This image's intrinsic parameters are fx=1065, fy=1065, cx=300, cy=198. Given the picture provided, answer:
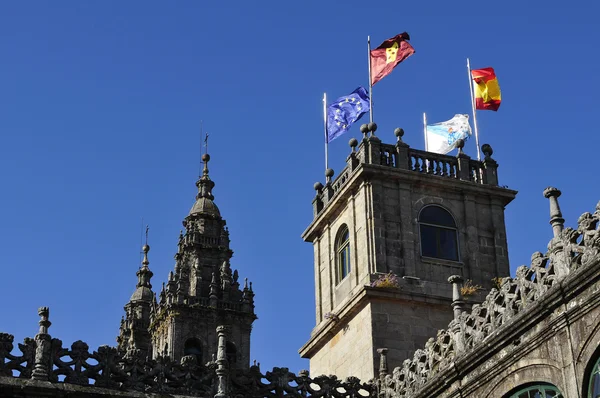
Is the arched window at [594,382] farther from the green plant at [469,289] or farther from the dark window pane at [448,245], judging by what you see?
the dark window pane at [448,245]

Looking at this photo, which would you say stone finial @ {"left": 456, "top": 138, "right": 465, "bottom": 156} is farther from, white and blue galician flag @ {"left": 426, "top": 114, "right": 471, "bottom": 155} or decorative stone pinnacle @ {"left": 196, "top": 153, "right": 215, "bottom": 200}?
decorative stone pinnacle @ {"left": 196, "top": 153, "right": 215, "bottom": 200}

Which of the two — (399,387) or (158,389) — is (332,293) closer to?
(399,387)

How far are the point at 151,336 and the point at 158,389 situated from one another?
47.9 m

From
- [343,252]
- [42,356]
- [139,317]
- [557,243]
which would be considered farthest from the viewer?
[139,317]

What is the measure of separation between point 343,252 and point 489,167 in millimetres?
4960

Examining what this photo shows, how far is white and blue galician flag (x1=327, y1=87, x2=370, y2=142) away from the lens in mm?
31562

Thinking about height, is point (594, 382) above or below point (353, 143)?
below

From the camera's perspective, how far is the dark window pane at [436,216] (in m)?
28.8

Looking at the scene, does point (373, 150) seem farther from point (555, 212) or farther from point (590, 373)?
point (590, 373)

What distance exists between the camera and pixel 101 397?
2056 cm

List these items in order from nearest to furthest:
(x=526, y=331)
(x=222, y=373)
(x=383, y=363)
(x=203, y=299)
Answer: (x=526, y=331) → (x=222, y=373) → (x=383, y=363) → (x=203, y=299)

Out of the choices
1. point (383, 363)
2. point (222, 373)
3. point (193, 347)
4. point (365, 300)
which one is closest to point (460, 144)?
point (365, 300)

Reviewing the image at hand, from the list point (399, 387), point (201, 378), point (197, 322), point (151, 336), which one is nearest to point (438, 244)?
point (399, 387)

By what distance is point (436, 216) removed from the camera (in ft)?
94.9
